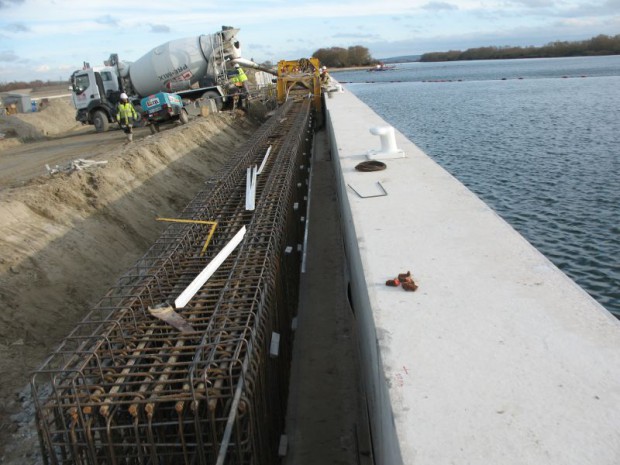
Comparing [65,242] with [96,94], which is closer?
[65,242]

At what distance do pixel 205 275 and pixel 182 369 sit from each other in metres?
1.37

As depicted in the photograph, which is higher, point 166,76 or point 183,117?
point 166,76

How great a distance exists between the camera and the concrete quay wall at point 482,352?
8.99 ft

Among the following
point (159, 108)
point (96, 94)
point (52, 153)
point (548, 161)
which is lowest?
point (548, 161)

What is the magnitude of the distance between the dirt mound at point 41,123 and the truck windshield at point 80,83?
4.29m

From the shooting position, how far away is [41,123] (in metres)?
31.3

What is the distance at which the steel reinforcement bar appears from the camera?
140 inches

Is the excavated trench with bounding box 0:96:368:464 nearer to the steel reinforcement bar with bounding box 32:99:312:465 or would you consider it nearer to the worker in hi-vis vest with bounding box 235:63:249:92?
the steel reinforcement bar with bounding box 32:99:312:465

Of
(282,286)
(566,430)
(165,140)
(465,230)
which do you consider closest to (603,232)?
(465,230)

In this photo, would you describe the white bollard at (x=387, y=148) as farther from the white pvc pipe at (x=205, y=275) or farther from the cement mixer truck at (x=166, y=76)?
→ the cement mixer truck at (x=166, y=76)

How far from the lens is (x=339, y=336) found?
7.06m

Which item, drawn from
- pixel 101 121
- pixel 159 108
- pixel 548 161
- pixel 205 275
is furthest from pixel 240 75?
pixel 205 275

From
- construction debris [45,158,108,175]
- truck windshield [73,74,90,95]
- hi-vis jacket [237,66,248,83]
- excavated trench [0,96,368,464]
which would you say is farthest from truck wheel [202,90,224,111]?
excavated trench [0,96,368,464]

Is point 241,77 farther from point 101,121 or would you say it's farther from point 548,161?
point 548,161
